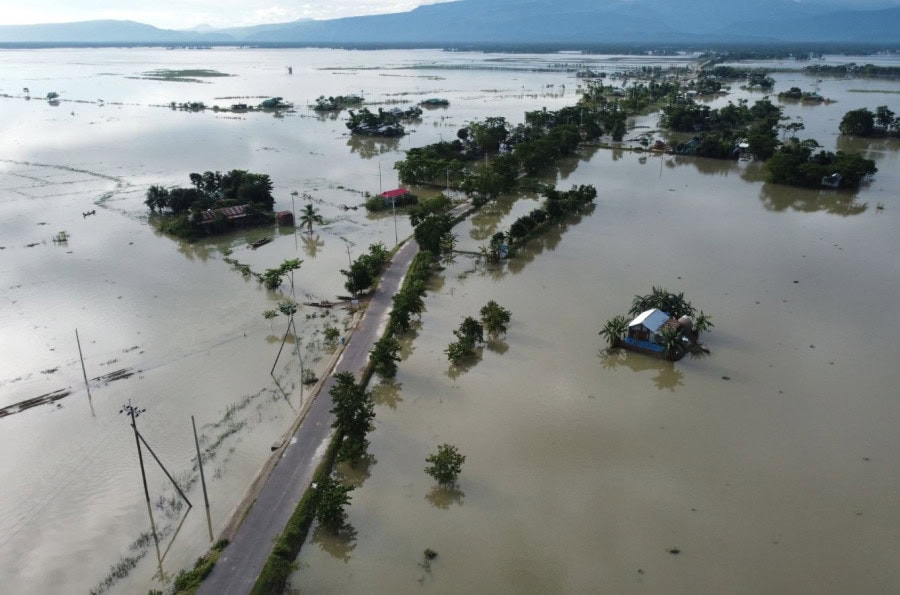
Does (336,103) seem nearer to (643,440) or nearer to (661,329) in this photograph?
(661,329)

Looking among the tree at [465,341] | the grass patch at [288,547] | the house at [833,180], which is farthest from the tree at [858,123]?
the grass patch at [288,547]

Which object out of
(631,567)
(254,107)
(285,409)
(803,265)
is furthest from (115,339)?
(254,107)

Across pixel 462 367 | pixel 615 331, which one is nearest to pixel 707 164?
pixel 615 331

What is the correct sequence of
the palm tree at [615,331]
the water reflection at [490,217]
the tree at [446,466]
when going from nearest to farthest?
the tree at [446,466]
the palm tree at [615,331]
the water reflection at [490,217]

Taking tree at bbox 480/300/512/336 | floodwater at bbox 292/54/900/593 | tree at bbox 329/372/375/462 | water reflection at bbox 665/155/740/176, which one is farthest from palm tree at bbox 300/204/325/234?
water reflection at bbox 665/155/740/176

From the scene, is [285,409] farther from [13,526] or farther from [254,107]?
[254,107]

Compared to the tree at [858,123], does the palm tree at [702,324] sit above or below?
below

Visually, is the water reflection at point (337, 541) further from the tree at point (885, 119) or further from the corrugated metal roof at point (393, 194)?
the tree at point (885, 119)
